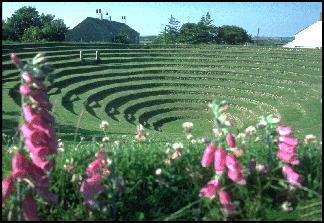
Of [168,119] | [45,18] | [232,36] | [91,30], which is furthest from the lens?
[232,36]

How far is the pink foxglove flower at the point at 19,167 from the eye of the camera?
2186mm

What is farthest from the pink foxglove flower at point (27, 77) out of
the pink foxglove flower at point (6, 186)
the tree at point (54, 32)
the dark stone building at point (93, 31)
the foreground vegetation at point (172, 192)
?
the dark stone building at point (93, 31)

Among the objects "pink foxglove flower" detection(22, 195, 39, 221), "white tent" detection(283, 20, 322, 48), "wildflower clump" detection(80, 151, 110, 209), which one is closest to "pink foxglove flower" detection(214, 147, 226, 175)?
"wildflower clump" detection(80, 151, 110, 209)

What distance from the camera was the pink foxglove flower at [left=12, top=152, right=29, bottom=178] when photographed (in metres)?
2.19

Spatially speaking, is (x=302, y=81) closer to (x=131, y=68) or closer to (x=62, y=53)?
(x=131, y=68)

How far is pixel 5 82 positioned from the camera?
23531mm

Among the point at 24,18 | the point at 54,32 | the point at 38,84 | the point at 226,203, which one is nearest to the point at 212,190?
the point at 226,203

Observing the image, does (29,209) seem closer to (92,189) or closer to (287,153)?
(92,189)

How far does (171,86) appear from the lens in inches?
1088

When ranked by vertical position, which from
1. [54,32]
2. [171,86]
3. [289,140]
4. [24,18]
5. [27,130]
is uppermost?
[24,18]

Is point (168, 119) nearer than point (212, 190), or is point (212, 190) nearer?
point (212, 190)

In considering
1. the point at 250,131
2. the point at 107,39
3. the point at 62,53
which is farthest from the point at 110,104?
the point at 107,39

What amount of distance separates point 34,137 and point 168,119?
21235 millimetres

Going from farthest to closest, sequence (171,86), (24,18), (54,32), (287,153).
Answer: (24,18)
(54,32)
(171,86)
(287,153)
